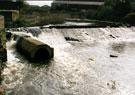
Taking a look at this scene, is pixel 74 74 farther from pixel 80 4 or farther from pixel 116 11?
pixel 80 4

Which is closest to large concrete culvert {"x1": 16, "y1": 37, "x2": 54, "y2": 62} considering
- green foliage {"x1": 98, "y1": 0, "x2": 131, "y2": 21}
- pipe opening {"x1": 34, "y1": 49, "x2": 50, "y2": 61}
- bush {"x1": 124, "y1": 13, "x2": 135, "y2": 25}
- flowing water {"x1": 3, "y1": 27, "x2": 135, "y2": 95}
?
pipe opening {"x1": 34, "y1": 49, "x2": 50, "y2": 61}

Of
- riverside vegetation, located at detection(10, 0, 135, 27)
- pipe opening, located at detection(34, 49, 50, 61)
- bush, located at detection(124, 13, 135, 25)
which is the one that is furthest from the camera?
riverside vegetation, located at detection(10, 0, 135, 27)

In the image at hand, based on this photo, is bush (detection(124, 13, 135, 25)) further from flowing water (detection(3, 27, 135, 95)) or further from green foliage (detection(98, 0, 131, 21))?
flowing water (detection(3, 27, 135, 95))

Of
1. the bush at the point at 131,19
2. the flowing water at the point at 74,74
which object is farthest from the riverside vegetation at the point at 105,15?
the flowing water at the point at 74,74

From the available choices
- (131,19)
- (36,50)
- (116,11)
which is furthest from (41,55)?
(116,11)

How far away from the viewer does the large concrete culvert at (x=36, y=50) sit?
641 inches

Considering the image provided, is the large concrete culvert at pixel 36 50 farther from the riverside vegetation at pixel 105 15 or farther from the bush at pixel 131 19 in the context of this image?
the bush at pixel 131 19

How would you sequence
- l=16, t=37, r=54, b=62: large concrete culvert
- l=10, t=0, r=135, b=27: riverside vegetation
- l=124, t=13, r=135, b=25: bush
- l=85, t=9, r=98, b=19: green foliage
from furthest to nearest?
1. l=85, t=9, r=98, b=19: green foliage
2. l=10, t=0, r=135, b=27: riverside vegetation
3. l=124, t=13, r=135, b=25: bush
4. l=16, t=37, r=54, b=62: large concrete culvert

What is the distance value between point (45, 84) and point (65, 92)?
1.68 meters

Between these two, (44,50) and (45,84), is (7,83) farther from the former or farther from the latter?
(44,50)

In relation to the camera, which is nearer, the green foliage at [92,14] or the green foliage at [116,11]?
the green foliage at [116,11]

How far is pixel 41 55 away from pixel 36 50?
154 cm

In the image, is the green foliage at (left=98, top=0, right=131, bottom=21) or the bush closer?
the bush

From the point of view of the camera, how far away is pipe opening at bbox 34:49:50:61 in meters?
17.0
